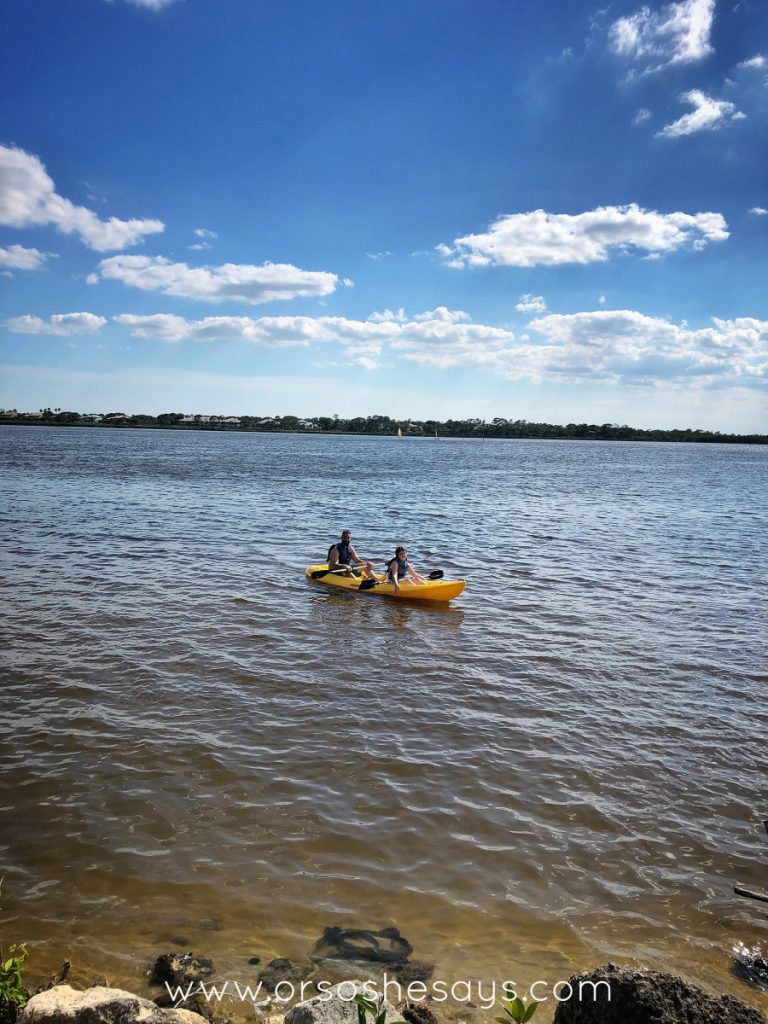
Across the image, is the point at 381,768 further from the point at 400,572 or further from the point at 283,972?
A: the point at 400,572

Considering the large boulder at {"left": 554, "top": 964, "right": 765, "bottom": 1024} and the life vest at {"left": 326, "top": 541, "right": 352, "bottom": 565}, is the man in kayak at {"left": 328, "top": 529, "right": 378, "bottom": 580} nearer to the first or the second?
the life vest at {"left": 326, "top": 541, "right": 352, "bottom": 565}

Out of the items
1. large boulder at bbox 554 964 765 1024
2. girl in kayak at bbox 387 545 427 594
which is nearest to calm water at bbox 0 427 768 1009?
girl in kayak at bbox 387 545 427 594

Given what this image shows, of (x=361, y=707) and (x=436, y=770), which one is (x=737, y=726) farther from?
(x=361, y=707)

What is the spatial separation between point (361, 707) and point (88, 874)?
4357 millimetres

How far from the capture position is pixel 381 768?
311 inches

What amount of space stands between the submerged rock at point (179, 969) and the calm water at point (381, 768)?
116 mm

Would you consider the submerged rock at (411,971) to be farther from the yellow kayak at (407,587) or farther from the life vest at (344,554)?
the life vest at (344,554)

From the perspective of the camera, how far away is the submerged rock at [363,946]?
503 cm

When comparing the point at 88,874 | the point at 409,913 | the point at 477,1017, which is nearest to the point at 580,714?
the point at 409,913

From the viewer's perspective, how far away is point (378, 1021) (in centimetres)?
350

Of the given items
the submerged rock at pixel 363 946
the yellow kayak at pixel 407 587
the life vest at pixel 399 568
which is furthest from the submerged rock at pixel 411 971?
the life vest at pixel 399 568

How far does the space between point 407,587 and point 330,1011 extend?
12.7 m

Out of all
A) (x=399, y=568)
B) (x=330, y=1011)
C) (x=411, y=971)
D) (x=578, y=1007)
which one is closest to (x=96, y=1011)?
(x=330, y=1011)

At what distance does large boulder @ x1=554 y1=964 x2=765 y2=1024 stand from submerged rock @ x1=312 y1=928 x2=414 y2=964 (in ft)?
5.77
